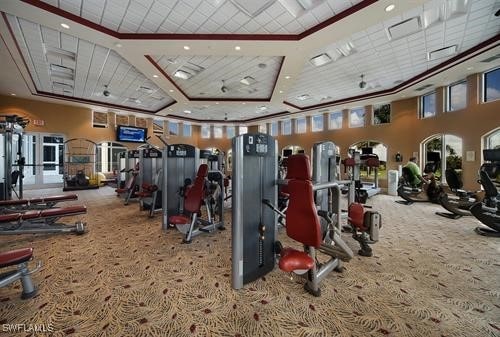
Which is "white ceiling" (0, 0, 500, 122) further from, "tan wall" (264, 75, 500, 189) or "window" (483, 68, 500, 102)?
"tan wall" (264, 75, 500, 189)

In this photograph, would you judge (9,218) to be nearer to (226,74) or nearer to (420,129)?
(226,74)

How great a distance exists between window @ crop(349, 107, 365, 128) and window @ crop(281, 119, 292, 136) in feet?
13.4

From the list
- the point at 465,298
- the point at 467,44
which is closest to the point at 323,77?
the point at 467,44

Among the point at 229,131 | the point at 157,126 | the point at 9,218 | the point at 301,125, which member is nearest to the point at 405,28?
the point at 9,218

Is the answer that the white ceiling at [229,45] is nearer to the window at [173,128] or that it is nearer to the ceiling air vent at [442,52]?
the ceiling air vent at [442,52]

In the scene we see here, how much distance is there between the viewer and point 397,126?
972 cm

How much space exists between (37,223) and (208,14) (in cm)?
515

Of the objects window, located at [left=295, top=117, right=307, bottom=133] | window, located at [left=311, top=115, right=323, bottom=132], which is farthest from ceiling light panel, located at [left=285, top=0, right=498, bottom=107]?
window, located at [left=295, top=117, right=307, bottom=133]

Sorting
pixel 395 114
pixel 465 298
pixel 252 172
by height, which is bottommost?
pixel 465 298

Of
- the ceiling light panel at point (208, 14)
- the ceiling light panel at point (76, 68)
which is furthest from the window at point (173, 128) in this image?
the ceiling light panel at point (208, 14)

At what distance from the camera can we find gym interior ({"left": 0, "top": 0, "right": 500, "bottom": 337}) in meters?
1.98

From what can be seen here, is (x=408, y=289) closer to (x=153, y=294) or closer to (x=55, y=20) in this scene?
(x=153, y=294)

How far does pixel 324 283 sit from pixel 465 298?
1.39 metres

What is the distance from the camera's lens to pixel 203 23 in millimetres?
4352
